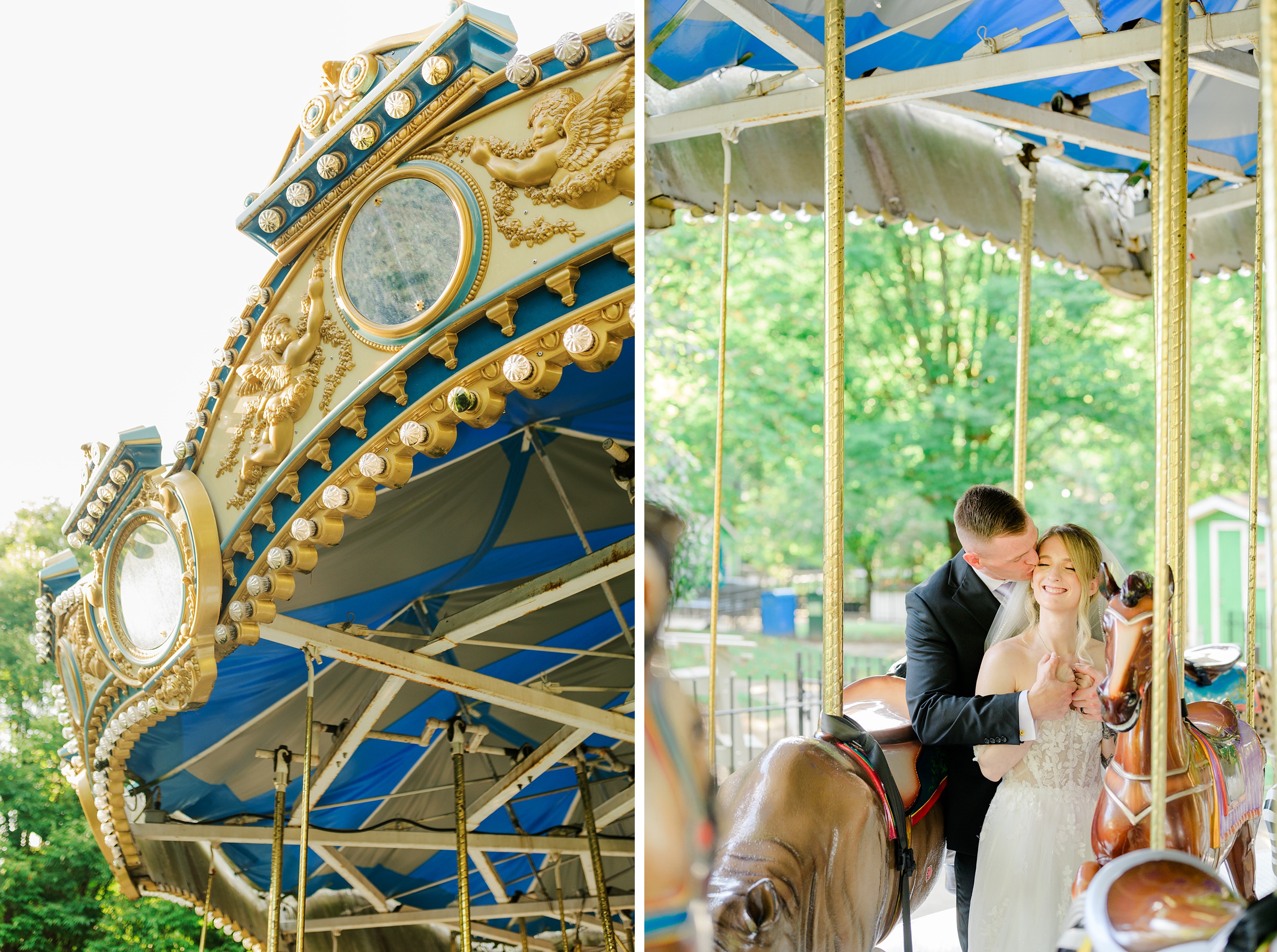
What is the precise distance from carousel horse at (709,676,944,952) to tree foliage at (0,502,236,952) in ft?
4.01

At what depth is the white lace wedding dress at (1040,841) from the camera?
105 centimetres

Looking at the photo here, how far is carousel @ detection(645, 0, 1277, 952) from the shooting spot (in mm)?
869

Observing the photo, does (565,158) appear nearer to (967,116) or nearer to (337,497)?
(337,497)

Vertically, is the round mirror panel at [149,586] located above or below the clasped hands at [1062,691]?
above

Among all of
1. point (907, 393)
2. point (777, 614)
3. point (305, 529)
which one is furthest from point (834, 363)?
point (777, 614)

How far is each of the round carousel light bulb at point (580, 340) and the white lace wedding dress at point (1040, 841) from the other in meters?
0.72

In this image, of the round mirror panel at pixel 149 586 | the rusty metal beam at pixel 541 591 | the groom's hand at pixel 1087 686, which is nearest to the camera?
the groom's hand at pixel 1087 686

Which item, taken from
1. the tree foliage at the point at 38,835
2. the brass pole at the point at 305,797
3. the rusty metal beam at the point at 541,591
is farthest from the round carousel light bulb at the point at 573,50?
Answer: the tree foliage at the point at 38,835

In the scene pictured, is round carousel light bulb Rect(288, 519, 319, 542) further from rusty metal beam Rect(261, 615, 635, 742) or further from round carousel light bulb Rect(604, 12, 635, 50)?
round carousel light bulb Rect(604, 12, 635, 50)

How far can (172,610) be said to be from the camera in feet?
4.79

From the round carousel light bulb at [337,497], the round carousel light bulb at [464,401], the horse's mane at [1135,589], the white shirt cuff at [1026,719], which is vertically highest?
the round carousel light bulb at [464,401]

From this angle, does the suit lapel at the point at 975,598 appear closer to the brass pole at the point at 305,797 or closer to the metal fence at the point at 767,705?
the brass pole at the point at 305,797

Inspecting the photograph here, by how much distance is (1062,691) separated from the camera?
104cm

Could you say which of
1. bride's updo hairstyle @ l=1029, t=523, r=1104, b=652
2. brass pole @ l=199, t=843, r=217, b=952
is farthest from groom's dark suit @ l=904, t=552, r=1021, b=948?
brass pole @ l=199, t=843, r=217, b=952
